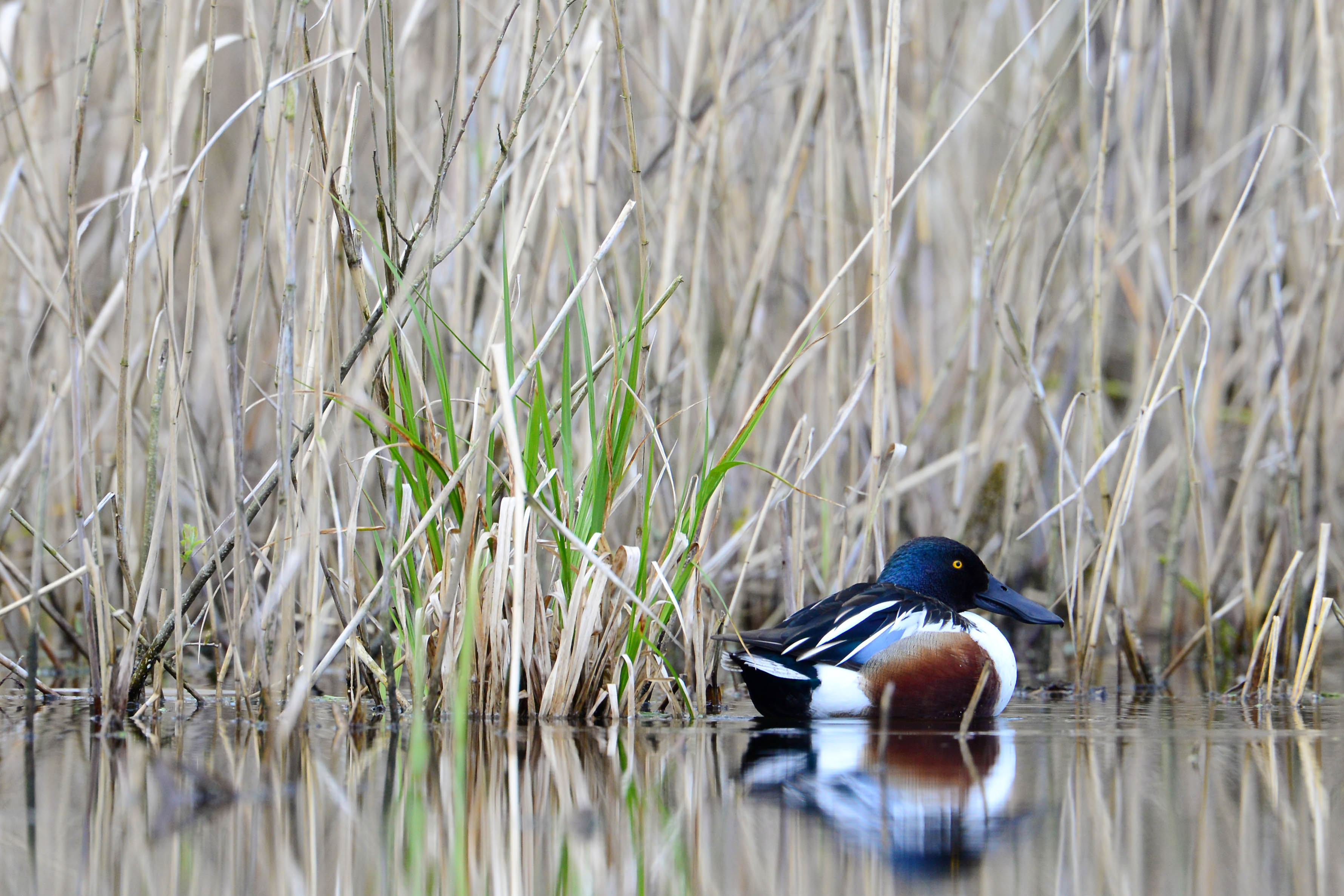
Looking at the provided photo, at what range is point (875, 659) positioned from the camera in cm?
323

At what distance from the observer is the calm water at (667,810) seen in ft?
5.34

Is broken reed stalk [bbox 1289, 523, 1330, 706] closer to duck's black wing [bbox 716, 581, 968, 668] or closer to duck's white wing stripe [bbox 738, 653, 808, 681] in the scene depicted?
duck's black wing [bbox 716, 581, 968, 668]

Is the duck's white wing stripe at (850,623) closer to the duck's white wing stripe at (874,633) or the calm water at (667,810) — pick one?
the duck's white wing stripe at (874,633)

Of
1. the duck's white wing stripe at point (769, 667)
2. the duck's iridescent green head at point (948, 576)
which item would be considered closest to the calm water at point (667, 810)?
the duck's white wing stripe at point (769, 667)

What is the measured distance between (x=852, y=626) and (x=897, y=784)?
0.94m

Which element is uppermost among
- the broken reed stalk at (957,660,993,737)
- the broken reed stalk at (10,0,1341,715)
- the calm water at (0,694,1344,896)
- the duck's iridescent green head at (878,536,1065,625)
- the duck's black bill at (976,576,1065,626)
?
the broken reed stalk at (10,0,1341,715)

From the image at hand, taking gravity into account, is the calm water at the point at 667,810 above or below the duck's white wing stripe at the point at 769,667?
below

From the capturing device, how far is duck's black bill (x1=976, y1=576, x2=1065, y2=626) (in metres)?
3.60

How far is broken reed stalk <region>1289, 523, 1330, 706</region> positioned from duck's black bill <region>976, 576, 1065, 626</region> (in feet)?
1.87

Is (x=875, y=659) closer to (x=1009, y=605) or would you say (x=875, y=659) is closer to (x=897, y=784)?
(x=1009, y=605)

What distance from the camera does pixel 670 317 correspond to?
378 cm

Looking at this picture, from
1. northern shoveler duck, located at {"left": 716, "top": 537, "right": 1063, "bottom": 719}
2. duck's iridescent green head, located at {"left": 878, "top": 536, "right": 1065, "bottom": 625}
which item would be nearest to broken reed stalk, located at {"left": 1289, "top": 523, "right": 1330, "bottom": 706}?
northern shoveler duck, located at {"left": 716, "top": 537, "right": 1063, "bottom": 719}

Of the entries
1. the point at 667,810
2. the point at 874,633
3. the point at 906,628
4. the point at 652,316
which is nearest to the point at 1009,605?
the point at 906,628

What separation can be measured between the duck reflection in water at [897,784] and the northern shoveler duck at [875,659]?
4.8 inches
